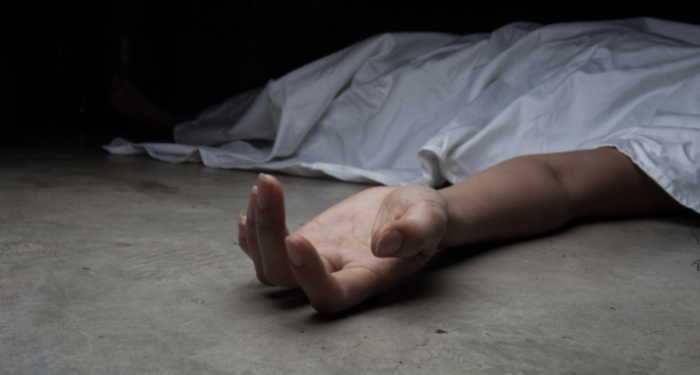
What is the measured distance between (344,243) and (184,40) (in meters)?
2.64

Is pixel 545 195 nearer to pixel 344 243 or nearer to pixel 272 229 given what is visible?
pixel 344 243

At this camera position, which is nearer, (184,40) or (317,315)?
(317,315)

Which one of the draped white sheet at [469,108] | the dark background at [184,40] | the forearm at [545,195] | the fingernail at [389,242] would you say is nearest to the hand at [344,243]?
the fingernail at [389,242]

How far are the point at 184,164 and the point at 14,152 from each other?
572 millimetres

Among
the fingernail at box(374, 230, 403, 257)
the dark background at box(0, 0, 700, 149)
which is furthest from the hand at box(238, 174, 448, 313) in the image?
the dark background at box(0, 0, 700, 149)

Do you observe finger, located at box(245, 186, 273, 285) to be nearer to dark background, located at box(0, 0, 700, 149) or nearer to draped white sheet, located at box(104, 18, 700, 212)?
draped white sheet, located at box(104, 18, 700, 212)

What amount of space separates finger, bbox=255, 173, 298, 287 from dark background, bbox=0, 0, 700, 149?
6.53 ft

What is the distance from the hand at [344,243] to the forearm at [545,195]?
0.40ft

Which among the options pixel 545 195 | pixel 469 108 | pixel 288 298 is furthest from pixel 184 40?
pixel 288 298

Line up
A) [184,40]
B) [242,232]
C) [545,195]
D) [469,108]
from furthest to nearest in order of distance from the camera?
[184,40] → [469,108] → [545,195] → [242,232]

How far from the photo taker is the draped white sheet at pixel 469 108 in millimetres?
1166

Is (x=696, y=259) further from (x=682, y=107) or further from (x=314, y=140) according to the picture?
(x=314, y=140)

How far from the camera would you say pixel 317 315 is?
58 centimetres

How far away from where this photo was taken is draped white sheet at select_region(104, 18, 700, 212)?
117 centimetres
